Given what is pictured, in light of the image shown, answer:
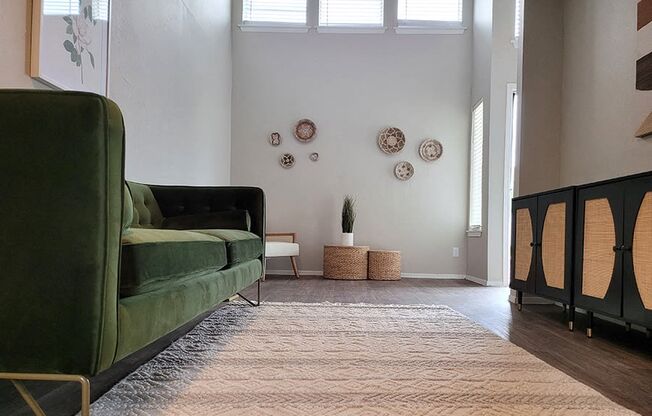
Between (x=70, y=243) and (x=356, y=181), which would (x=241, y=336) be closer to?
(x=70, y=243)

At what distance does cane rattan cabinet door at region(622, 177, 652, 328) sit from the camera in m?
1.95

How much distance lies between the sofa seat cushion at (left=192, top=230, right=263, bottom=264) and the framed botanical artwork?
92cm

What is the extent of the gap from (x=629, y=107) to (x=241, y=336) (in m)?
2.29

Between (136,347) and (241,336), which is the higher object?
(136,347)

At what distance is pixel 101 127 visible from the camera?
104cm

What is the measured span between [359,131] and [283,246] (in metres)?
1.64

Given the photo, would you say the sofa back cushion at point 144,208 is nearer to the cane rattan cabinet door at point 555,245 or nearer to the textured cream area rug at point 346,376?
the textured cream area rug at point 346,376

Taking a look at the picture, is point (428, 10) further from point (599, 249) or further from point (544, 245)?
point (599, 249)

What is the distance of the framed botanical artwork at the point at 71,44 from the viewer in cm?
208

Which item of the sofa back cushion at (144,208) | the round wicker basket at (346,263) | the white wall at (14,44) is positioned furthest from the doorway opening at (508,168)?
the white wall at (14,44)

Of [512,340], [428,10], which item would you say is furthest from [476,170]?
[512,340]

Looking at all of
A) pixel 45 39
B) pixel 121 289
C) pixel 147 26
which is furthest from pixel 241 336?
pixel 147 26

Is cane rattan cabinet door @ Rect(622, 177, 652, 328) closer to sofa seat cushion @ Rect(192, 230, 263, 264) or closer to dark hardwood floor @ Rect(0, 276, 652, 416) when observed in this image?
dark hardwood floor @ Rect(0, 276, 652, 416)

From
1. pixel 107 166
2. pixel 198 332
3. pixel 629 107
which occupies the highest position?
pixel 629 107
